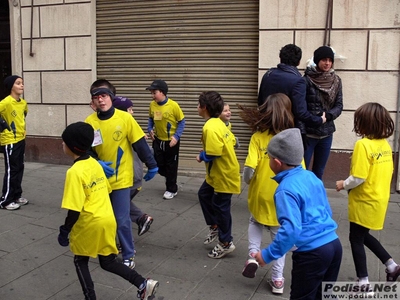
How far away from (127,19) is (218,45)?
6.11 feet

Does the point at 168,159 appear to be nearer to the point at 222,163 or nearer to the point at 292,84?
the point at 222,163

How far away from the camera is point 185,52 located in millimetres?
7730

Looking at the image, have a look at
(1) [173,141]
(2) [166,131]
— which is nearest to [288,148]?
(1) [173,141]

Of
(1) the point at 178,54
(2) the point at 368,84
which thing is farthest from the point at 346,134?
(1) the point at 178,54

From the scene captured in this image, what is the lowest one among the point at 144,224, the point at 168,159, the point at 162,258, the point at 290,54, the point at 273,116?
the point at 162,258

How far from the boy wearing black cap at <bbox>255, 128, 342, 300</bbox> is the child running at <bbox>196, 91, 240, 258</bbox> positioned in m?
1.44

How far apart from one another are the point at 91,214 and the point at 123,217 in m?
0.77

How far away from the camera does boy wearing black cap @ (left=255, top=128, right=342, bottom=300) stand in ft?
7.80

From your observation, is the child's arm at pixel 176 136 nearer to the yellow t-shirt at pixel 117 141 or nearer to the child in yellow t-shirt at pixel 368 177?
the yellow t-shirt at pixel 117 141

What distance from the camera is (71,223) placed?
2994 millimetres

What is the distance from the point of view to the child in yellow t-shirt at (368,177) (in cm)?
340

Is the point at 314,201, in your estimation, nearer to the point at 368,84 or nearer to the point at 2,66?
the point at 368,84

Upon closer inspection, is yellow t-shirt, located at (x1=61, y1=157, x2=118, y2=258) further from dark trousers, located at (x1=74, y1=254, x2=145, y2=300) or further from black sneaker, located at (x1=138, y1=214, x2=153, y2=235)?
black sneaker, located at (x1=138, y1=214, x2=153, y2=235)

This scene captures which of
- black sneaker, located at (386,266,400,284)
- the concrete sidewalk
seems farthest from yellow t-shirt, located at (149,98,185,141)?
black sneaker, located at (386,266,400,284)
